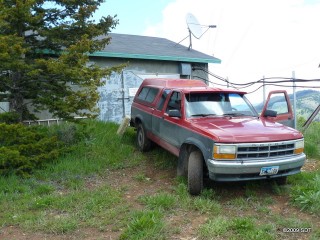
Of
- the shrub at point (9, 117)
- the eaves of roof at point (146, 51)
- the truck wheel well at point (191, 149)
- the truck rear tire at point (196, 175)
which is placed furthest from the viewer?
the eaves of roof at point (146, 51)

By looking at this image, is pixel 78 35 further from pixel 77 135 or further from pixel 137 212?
pixel 137 212

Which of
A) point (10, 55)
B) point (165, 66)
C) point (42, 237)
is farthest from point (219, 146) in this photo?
point (165, 66)

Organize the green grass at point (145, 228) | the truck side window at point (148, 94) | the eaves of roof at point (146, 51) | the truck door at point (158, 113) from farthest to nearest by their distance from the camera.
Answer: the eaves of roof at point (146, 51)
the truck side window at point (148, 94)
the truck door at point (158, 113)
the green grass at point (145, 228)

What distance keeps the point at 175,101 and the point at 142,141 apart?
6.02 feet

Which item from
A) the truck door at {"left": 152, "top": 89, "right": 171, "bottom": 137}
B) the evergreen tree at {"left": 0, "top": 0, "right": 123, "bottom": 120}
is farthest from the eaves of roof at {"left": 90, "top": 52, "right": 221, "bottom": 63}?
the truck door at {"left": 152, "top": 89, "right": 171, "bottom": 137}

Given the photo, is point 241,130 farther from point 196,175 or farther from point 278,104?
point 278,104

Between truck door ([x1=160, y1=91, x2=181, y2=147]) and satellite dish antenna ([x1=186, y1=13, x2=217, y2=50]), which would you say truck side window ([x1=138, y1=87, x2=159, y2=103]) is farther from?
satellite dish antenna ([x1=186, y1=13, x2=217, y2=50])

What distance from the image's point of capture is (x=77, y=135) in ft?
27.0

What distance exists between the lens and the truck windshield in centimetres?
621

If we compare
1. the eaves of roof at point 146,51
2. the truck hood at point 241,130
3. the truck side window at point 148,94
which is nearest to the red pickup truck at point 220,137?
the truck hood at point 241,130

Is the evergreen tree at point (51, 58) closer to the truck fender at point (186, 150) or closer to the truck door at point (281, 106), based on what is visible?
the truck fender at point (186, 150)

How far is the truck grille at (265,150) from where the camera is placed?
5.02m

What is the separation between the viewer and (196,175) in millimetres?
5359

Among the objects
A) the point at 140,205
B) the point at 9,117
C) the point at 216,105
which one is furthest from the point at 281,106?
the point at 9,117
